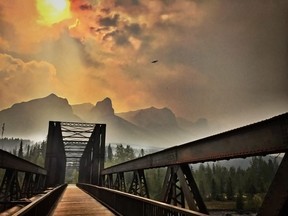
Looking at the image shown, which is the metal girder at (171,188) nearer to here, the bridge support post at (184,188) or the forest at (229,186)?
the bridge support post at (184,188)

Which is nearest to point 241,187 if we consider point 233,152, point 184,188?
point 184,188

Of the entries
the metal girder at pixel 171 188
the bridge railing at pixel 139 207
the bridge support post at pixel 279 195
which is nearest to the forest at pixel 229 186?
the bridge railing at pixel 139 207

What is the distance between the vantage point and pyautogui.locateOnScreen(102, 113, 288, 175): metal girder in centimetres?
375

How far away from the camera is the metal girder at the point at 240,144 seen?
147 inches

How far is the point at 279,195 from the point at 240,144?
1.28 meters

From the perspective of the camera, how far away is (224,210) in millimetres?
118938

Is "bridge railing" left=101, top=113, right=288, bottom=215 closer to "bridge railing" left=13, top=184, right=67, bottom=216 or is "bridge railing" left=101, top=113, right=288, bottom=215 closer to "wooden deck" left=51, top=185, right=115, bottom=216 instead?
"bridge railing" left=13, top=184, right=67, bottom=216

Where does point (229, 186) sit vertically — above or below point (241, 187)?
above

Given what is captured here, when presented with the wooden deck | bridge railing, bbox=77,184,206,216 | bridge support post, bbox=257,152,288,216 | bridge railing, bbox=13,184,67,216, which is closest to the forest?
the wooden deck

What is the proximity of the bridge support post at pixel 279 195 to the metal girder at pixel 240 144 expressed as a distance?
318mm

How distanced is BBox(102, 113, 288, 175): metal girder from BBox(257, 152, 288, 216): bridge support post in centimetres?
32

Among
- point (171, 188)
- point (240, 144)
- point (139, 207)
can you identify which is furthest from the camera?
point (139, 207)

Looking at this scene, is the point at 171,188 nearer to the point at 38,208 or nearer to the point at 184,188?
the point at 184,188

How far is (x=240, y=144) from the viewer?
4.64m
